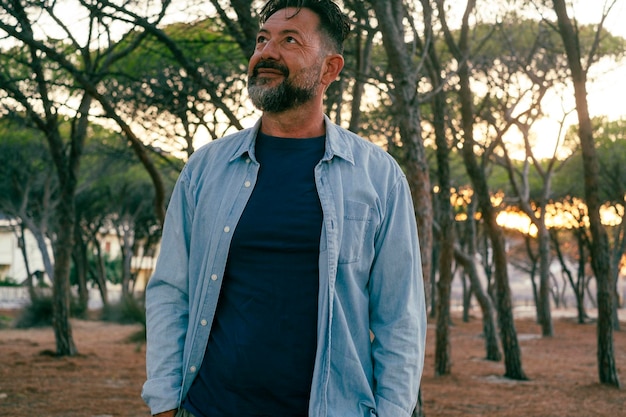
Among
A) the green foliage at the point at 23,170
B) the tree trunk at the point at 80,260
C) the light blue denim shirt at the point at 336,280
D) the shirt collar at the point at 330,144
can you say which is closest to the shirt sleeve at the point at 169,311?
the light blue denim shirt at the point at 336,280

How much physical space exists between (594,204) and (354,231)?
8920mm

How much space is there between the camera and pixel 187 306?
7.18ft

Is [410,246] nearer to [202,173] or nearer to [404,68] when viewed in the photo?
[202,173]

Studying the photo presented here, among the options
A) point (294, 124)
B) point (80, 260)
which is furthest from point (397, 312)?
point (80, 260)

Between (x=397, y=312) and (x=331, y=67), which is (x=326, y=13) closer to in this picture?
(x=331, y=67)

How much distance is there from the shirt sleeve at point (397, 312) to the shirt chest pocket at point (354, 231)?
0.18 ft

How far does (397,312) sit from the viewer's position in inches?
82.4

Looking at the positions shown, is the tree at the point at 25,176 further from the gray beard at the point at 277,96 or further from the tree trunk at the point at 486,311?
the gray beard at the point at 277,96

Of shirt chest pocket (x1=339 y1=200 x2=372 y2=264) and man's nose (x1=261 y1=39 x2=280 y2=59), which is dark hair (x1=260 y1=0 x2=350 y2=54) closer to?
man's nose (x1=261 y1=39 x2=280 y2=59)

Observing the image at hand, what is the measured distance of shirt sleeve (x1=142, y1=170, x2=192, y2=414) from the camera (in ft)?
6.75

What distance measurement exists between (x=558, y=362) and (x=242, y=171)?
44.1 ft

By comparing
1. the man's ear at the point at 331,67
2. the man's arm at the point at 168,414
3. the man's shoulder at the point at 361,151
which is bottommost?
the man's arm at the point at 168,414

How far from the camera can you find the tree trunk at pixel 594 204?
9.97 meters

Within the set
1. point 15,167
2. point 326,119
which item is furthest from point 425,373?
point 15,167
